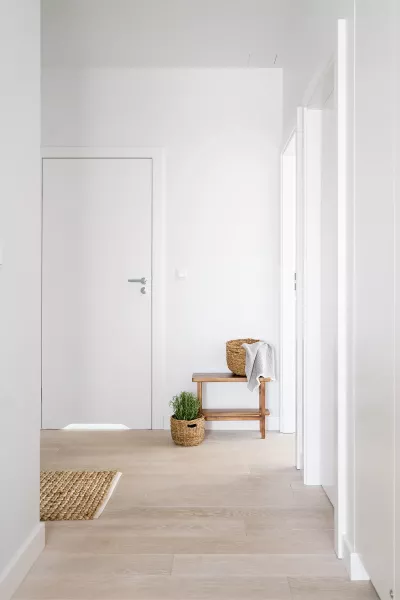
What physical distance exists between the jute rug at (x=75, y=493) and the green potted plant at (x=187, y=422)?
1.93 feet

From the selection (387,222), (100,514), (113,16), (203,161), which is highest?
(113,16)

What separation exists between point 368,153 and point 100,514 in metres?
1.83

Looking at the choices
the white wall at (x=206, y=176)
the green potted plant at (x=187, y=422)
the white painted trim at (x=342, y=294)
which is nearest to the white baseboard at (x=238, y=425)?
the white wall at (x=206, y=176)

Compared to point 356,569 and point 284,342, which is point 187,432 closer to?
point 284,342

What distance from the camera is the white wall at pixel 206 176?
3643 millimetres

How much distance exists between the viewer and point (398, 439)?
1.37 meters

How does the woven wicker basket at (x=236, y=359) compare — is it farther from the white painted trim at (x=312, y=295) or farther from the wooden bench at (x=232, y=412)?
the white painted trim at (x=312, y=295)

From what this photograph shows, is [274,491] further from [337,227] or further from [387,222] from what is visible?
[387,222]

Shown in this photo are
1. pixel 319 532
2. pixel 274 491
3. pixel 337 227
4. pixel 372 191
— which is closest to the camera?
pixel 372 191

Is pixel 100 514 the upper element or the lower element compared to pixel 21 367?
lower

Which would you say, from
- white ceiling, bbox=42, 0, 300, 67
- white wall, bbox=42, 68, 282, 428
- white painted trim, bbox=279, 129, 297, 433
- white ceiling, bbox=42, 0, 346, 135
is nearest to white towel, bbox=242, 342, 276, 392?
white painted trim, bbox=279, 129, 297, 433

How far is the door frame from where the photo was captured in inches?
143

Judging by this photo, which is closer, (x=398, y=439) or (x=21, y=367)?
(x=398, y=439)

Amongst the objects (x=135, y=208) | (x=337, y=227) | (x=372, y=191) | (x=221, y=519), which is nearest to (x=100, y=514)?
(x=221, y=519)
